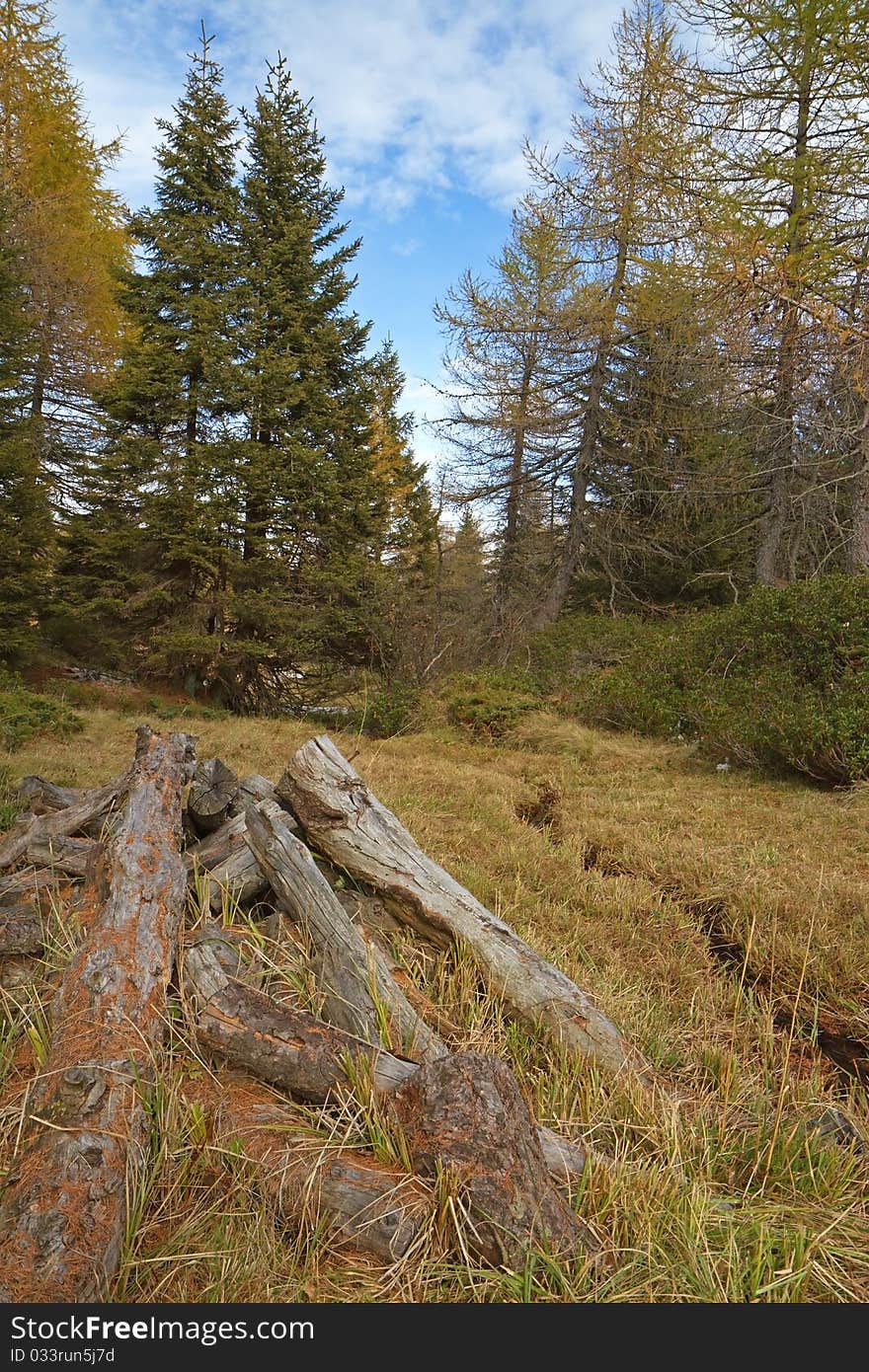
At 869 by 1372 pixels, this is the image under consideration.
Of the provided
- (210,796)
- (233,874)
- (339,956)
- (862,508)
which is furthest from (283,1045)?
(862,508)

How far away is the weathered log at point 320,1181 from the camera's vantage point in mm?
1793

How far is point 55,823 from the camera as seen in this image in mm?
4055

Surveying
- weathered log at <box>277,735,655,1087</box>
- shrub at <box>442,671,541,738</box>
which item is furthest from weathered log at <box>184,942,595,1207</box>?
shrub at <box>442,671,541,738</box>

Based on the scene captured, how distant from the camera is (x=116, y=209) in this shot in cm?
1780

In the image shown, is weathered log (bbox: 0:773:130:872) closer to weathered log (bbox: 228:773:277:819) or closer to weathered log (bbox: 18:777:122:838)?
weathered log (bbox: 18:777:122:838)

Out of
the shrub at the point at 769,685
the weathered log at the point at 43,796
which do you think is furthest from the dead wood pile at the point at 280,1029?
the shrub at the point at 769,685

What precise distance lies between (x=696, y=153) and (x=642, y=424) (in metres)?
5.09

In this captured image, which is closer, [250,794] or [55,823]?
[250,794]

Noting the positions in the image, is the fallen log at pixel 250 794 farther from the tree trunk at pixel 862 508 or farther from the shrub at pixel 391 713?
the tree trunk at pixel 862 508

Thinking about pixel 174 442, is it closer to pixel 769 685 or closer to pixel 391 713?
pixel 391 713

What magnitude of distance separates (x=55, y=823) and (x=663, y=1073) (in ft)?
11.5

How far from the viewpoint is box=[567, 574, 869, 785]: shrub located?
679cm

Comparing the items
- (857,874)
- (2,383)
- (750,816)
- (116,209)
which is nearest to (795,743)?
(750,816)

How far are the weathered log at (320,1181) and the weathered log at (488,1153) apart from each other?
12 centimetres
